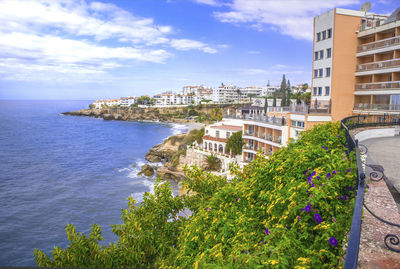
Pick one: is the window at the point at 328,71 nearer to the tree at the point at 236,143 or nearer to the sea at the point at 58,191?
the tree at the point at 236,143

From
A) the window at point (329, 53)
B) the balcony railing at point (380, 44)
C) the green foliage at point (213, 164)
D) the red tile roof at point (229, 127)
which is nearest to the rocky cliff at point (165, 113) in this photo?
the red tile roof at point (229, 127)

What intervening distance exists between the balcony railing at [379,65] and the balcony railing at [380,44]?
5.23ft

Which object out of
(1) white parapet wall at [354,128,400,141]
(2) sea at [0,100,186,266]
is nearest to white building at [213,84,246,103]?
(2) sea at [0,100,186,266]

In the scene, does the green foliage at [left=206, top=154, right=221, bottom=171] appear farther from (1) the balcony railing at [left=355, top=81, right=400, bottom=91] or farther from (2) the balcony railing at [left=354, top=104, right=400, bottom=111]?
(1) the balcony railing at [left=355, top=81, right=400, bottom=91]

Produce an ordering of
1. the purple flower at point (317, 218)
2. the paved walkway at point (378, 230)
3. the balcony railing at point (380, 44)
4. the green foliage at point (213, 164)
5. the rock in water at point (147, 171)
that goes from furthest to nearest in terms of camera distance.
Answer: the rock in water at point (147, 171) < the green foliage at point (213, 164) < the balcony railing at point (380, 44) < the purple flower at point (317, 218) < the paved walkway at point (378, 230)

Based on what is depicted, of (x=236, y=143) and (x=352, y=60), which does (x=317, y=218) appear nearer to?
(x=352, y=60)

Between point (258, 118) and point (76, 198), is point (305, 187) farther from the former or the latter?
point (76, 198)

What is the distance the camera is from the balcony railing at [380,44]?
27141 mm

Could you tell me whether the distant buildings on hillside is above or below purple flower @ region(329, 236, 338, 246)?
above

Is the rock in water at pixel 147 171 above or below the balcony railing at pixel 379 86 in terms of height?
below

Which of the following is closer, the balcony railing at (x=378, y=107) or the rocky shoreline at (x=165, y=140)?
the balcony railing at (x=378, y=107)

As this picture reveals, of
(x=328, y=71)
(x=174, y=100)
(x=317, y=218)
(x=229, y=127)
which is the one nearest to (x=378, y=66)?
(x=328, y=71)

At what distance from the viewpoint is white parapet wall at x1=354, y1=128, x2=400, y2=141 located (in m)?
15.8

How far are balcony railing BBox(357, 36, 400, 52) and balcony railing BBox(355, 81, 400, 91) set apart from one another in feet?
12.0
